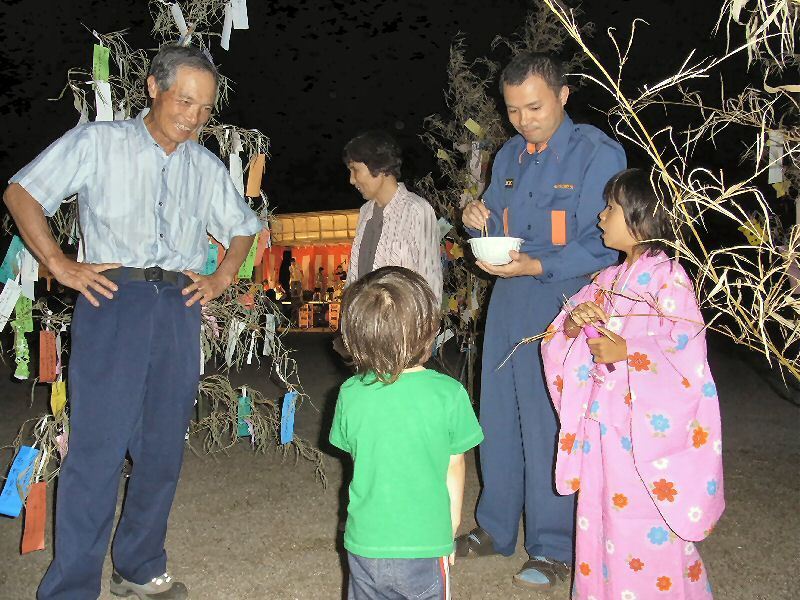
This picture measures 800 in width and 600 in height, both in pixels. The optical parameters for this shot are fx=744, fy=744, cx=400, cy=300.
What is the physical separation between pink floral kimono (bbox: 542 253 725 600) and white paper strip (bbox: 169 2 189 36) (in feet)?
7.17

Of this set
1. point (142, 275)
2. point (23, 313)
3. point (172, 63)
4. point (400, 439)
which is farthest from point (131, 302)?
point (400, 439)

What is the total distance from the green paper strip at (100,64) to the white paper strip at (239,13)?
593 millimetres

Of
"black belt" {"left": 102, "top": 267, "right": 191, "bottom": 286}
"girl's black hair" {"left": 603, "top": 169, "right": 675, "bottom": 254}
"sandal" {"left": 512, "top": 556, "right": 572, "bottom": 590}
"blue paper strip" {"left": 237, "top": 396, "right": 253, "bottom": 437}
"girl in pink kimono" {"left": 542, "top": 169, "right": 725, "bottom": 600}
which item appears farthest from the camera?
"blue paper strip" {"left": 237, "top": 396, "right": 253, "bottom": 437}

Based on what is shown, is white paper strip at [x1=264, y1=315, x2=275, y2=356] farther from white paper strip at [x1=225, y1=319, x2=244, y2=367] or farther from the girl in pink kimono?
the girl in pink kimono

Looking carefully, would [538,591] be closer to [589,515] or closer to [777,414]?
[589,515]

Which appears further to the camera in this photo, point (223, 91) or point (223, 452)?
point (223, 452)

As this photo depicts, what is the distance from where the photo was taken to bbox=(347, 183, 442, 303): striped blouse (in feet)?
11.4

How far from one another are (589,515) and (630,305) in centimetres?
68

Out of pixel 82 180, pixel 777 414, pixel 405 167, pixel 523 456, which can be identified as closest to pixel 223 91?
pixel 82 180

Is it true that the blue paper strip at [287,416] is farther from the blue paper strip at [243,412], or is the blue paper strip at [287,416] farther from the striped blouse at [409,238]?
the striped blouse at [409,238]

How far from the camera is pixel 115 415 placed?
7.81 ft

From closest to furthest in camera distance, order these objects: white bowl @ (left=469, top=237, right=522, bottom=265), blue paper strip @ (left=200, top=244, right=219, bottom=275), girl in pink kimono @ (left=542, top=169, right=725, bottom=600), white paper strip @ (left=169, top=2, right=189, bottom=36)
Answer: girl in pink kimono @ (left=542, top=169, right=725, bottom=600) → white bowl @ (left=469, top=237, right=522, bottom=265) → white paper strip @ (left=169, top=2, right=189, bottom=36) → blue paper strip @ (left=200, top=244, right=219, bottom=275)

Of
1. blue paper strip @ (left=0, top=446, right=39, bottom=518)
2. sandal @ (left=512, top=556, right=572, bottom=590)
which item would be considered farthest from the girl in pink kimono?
blue paper strip @ (left=0, top=446, right=39, bottom=518)

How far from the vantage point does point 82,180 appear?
243 cm
